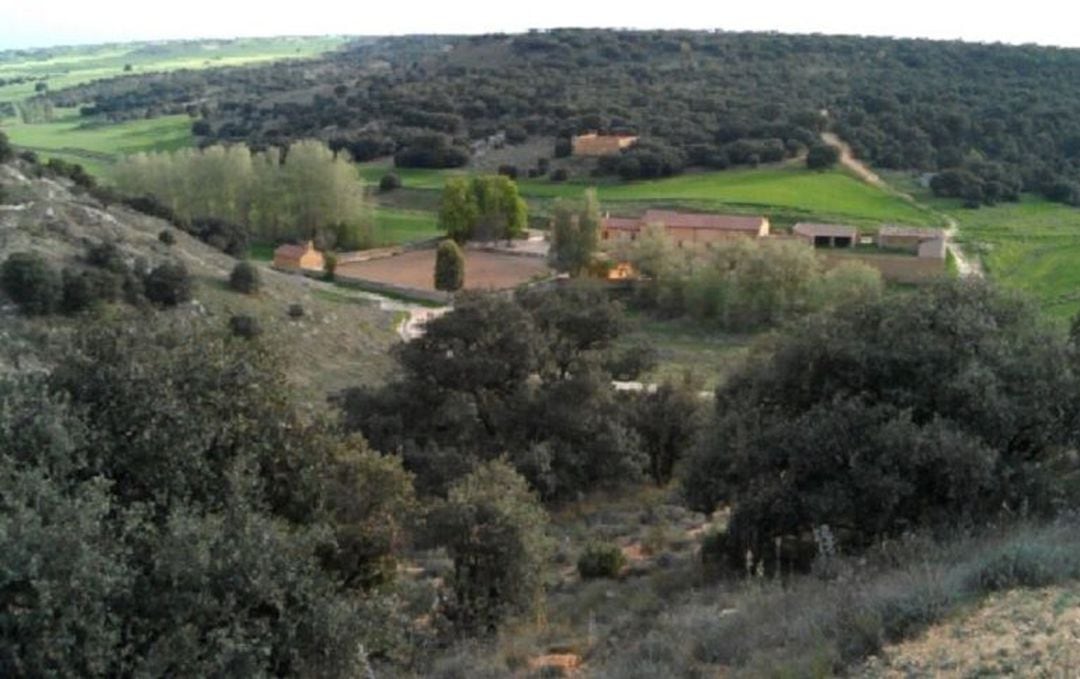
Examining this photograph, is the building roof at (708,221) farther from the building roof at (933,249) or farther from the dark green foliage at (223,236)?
the dark green foliage at (223,236)

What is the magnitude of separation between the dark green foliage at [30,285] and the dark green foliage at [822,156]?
Answer: 48.3 m

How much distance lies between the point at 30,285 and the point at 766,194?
42950mm

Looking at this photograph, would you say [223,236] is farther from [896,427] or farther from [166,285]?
[896,427]

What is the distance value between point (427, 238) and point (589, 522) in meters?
43.6

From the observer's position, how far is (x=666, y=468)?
23062 millimetres

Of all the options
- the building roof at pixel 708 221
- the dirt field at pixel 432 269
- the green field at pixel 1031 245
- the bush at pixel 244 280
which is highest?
the bush at pixel 244 280

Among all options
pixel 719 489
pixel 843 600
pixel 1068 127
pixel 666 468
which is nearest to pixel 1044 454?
pixel 719 489

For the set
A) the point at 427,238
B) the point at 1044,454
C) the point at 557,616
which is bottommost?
the point at 427,238

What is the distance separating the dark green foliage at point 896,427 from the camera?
11844 mm

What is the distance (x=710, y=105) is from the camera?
78.6 metres

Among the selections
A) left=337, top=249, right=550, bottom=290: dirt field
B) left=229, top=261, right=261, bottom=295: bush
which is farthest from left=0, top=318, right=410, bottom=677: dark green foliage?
left=337, top=249, right=550, bottom=290: dirt field

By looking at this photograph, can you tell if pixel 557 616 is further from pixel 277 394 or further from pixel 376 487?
pixel 277 394

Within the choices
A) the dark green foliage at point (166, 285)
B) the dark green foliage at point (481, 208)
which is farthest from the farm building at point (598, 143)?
the dark green foliage at point (166, 285)

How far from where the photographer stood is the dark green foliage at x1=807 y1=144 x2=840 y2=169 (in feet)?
215
